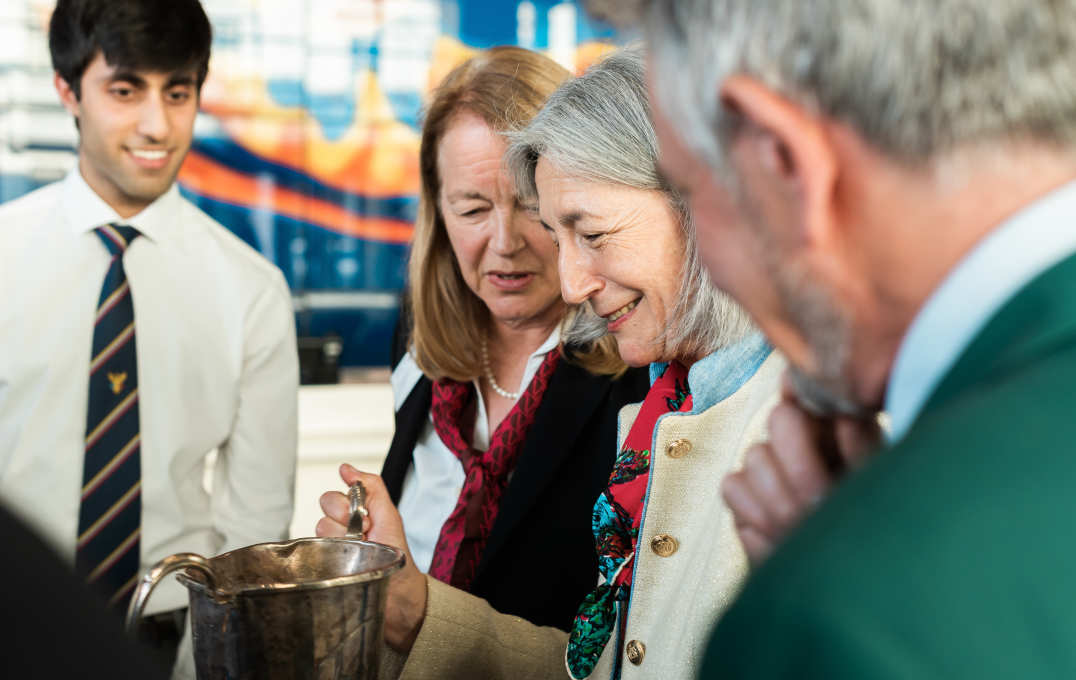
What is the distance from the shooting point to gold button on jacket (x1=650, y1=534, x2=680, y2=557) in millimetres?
1354

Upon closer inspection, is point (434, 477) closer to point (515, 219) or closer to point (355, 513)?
point (515, 219)

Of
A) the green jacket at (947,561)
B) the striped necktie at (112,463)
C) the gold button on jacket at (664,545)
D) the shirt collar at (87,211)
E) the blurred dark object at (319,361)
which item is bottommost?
the blurred dark object at (319,361)

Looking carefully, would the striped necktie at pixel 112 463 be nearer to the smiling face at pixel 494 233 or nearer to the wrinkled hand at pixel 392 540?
the smiling face at pixel 494 233

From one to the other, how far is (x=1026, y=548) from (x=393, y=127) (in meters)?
3.67

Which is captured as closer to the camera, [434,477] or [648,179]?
[648,179]

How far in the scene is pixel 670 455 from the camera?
4.53 ft

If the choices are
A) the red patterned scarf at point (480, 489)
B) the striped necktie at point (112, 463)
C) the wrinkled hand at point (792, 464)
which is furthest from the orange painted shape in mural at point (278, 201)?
the wrinkled hand at point (792, 464)

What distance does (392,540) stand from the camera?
1.50 meters

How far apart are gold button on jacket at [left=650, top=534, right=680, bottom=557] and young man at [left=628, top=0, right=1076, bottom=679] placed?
2.24 feet

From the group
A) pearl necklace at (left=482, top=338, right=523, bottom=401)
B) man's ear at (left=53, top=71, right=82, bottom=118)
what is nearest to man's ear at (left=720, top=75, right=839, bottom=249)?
pearl necklace at (left=482, top=338, right=523, bottom=401)

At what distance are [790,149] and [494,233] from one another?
1.51 m

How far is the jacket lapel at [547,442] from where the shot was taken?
1.80 m

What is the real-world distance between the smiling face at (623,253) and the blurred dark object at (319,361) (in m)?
2.34

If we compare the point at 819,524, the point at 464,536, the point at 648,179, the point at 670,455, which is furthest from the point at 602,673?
the point at 819,524
